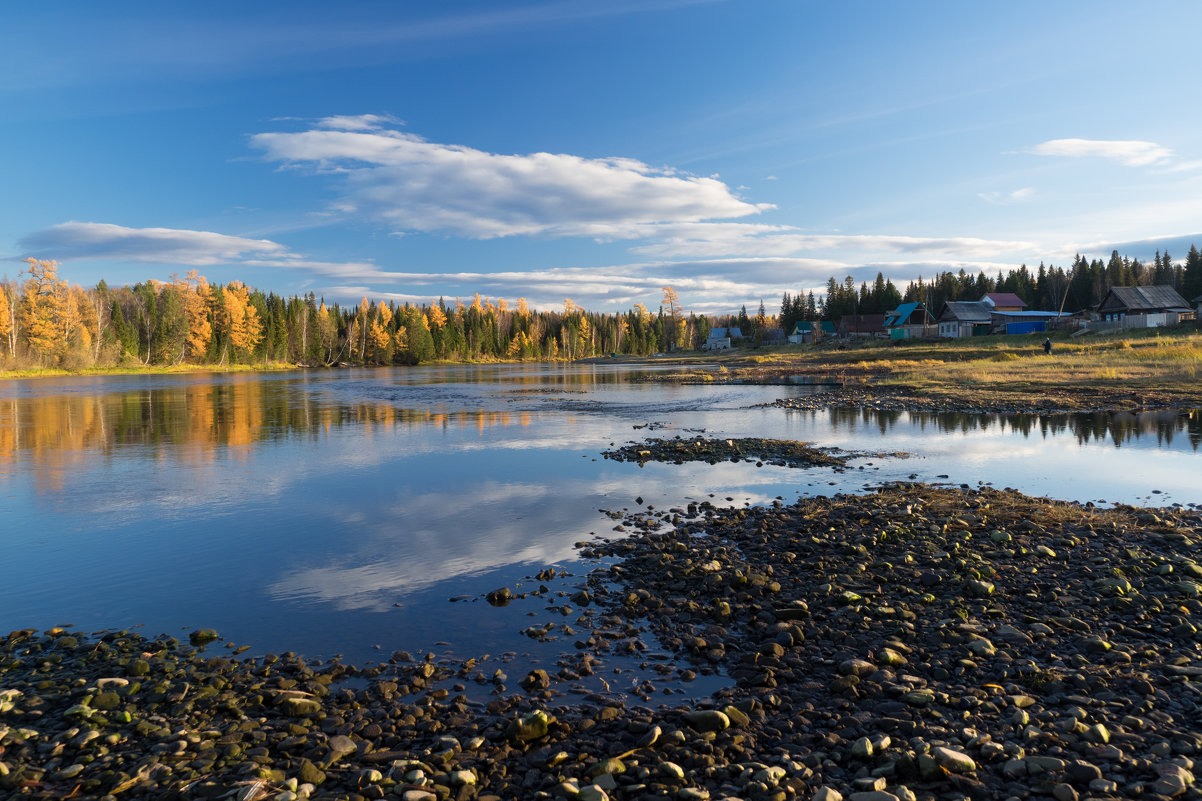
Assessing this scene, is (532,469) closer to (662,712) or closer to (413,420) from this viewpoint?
(662,712)

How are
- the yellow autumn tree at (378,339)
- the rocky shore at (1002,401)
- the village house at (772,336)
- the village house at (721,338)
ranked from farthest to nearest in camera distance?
the village house at (721,338) → the village house at (772,336) → the yellow autumn tree at (378,339) → the rocky shore at (1002,401)

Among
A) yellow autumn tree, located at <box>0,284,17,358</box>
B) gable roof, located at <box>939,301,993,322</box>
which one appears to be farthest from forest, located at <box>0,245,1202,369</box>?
gable roof, located at <box>939,301,993,322</box>

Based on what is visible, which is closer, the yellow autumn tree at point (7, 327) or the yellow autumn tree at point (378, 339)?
the yellow autumn tree at point (7, 327)

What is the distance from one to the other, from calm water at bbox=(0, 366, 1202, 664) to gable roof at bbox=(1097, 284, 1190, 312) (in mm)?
67223

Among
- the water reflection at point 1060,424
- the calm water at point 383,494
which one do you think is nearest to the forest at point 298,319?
the calm water at point 383,494

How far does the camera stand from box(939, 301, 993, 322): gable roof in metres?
94.8

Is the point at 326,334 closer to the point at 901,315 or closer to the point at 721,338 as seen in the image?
the point at 721,338

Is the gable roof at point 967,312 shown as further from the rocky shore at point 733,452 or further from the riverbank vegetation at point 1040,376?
the rocky shore at point 733,452

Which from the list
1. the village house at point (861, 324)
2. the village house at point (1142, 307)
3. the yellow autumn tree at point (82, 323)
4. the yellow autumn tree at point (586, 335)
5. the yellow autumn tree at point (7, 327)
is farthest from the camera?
the yellow autumn tree at point (586, 335)

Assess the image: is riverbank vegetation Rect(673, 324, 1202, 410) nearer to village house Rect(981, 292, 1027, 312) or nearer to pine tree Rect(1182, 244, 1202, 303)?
village house Rect(981, 292, 1027, 312)

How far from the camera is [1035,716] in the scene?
580 centimetres

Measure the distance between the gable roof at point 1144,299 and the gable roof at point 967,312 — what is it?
15906 mm

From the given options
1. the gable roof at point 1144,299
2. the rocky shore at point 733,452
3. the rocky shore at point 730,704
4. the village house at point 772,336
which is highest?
the gable roof at point 1144,299

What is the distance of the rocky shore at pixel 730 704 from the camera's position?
16.8 ft
